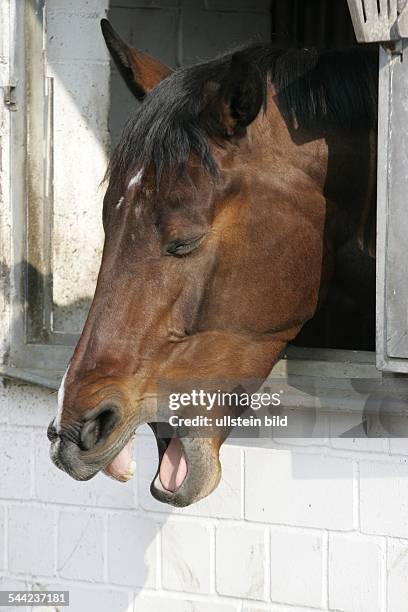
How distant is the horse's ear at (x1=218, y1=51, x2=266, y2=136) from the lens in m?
2.27

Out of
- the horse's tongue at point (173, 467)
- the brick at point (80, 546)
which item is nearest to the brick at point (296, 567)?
the brick at point (80, 546)

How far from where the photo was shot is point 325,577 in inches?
119

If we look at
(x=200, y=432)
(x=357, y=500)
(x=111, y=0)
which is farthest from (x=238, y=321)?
(x=111, y=0)

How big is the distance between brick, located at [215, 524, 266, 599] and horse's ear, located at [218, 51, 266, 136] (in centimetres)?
130

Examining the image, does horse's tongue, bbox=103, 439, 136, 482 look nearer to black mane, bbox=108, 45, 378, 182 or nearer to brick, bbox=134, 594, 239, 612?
black mane, bbox=108, 45, 378, 182

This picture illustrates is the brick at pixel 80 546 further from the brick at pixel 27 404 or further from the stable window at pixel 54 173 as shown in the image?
the stable window at pixel 54 173

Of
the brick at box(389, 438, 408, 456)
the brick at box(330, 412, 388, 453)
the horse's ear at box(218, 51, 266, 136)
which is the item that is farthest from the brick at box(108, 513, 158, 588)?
the horse's ear at box(218, 51, 266, 136)

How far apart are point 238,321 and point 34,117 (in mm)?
1340

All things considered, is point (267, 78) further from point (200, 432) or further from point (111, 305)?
point (200, 432)

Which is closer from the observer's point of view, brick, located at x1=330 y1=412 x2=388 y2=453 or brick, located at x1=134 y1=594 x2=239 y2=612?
brick, located at x1=330 y1=412 x2=388 y2=453

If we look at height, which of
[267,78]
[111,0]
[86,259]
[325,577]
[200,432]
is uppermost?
[111,0]

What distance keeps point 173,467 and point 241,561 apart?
0.79 meters

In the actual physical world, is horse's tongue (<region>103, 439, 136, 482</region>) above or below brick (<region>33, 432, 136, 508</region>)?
above

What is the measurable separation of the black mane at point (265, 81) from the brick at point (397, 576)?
3.76ft
